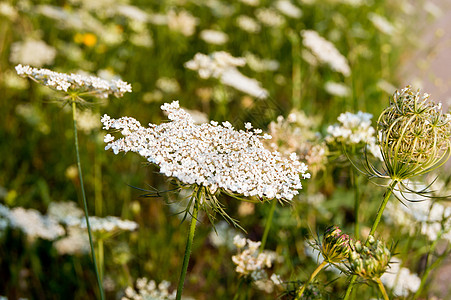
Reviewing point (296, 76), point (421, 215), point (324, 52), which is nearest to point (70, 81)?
point (421, 215)

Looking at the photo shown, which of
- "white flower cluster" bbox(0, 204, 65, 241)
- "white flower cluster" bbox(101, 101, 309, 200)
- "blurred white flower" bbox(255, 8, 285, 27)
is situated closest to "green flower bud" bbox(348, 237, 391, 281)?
"white flower cluster" bbox(101, 101, 309, 200)

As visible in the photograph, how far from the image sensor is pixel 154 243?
303cm

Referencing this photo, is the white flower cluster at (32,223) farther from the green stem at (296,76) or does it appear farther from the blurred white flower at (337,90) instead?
the blurred white flower at (337,90)

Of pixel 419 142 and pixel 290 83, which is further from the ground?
pixel 290 83

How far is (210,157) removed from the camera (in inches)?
54.1

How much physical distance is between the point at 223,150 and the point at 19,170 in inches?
Answer: 96.6

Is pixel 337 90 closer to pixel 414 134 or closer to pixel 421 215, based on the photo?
pixel 421 215

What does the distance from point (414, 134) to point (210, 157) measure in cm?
62

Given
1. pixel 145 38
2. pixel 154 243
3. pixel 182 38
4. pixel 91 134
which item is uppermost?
pixel 182 38

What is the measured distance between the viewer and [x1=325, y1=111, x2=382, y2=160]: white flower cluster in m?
2.00

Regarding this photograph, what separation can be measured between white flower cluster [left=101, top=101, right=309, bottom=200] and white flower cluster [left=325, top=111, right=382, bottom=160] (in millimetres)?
591

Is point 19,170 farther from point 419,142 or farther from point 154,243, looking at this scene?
point 419,142

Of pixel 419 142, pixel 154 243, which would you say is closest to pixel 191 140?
pixel 419 142

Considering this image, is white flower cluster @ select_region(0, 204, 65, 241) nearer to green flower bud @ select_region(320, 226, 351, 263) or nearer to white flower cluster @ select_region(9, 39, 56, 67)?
green flower bud @ select_region(320, 226, 351, 263)
